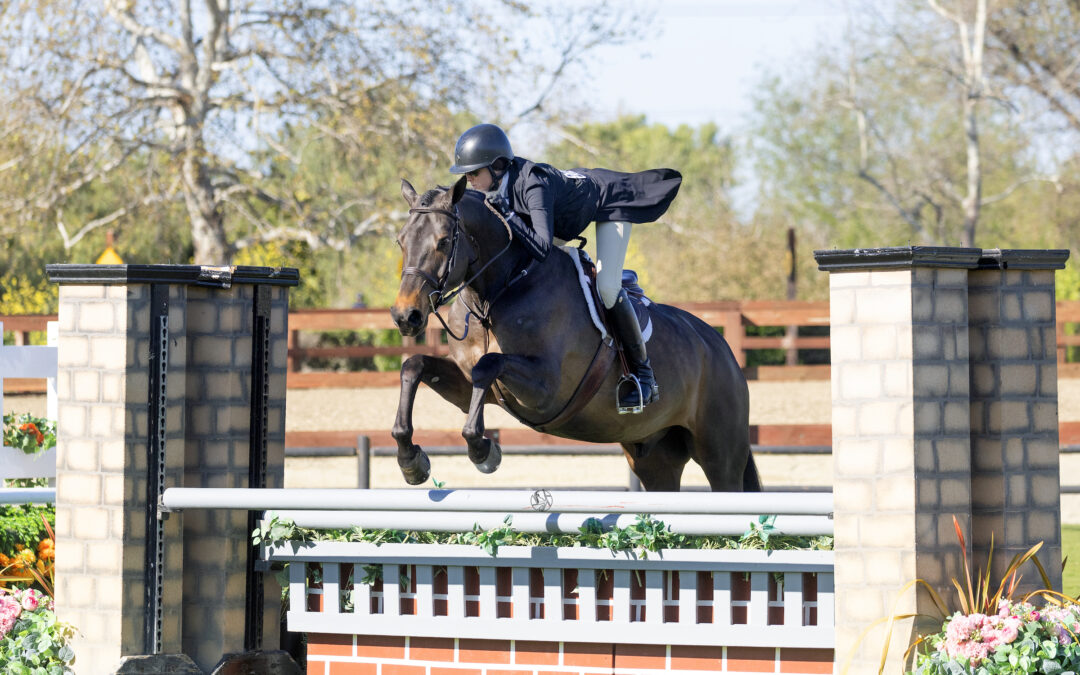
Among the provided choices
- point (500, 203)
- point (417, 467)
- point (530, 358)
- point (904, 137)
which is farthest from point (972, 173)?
point (417, 467)

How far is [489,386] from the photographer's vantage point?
4484mm

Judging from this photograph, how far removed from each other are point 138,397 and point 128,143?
13695 millimetres

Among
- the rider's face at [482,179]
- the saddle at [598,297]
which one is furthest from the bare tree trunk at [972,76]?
the rider's face at [482,179]

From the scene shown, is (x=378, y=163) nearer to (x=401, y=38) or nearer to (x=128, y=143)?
(x=401, y=38)

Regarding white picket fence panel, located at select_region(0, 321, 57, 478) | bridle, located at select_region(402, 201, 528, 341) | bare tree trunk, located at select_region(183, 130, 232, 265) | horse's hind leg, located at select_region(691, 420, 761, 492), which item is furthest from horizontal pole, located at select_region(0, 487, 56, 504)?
bare tree trunk, located at select_region(183, 130, 232, 265)

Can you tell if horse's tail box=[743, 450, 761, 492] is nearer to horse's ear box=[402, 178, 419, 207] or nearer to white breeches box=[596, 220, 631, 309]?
white breeches box=[596, 220, 631, 309]

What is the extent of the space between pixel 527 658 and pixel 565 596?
21 cm

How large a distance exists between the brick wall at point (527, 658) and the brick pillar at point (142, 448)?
0.50 m

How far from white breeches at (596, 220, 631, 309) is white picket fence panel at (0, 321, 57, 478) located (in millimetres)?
2831

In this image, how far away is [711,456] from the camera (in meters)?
5.75

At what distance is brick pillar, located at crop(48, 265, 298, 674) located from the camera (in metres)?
4.20

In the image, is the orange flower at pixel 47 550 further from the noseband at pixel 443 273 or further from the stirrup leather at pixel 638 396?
the stirrup leather at pixel 638 396

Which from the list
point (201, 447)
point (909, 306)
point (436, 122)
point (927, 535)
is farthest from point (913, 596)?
point (436, 122)

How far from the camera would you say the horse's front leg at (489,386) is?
438 cm
